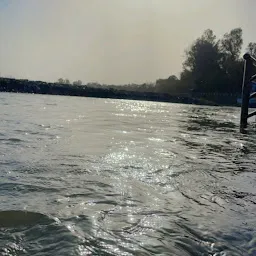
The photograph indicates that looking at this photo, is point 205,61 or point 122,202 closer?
point 122,202

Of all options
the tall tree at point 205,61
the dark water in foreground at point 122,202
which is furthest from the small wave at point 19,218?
the tall tree at point 205,61

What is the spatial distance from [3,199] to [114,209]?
880mm

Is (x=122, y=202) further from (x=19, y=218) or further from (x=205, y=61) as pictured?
(x=205, y=61)

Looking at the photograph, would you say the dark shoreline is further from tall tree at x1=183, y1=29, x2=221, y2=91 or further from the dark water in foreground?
the dark water in foreground

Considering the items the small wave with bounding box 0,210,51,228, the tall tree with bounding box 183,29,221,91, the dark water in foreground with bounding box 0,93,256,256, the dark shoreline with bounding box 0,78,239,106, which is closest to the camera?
the dark water in foreground with bounding box 0,93,256,256

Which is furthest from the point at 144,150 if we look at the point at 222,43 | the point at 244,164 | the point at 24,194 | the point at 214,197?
the point at 222,43

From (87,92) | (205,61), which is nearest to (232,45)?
(205,61)

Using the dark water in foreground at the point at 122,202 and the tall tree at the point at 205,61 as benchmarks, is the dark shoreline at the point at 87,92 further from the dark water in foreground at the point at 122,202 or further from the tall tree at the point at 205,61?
the dark water in foreground at the point at 122,202

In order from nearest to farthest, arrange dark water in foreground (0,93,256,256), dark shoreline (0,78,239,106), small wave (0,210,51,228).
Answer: dark water in foreground (0,93,256,256)
small wave (0,210,51,228)
dark shoreline (0,78,239,106)

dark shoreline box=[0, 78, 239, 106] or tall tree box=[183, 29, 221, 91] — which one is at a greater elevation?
tall tree box=[183, 29, 221, 91]

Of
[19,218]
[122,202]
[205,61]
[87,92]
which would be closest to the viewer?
[19,218]

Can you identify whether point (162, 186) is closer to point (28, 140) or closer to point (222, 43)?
point (28, 140)

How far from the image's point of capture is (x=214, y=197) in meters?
3.04

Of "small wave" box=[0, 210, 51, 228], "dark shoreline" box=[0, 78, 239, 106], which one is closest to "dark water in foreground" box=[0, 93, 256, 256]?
"small wave" box=[0, 210, 51, 228]
